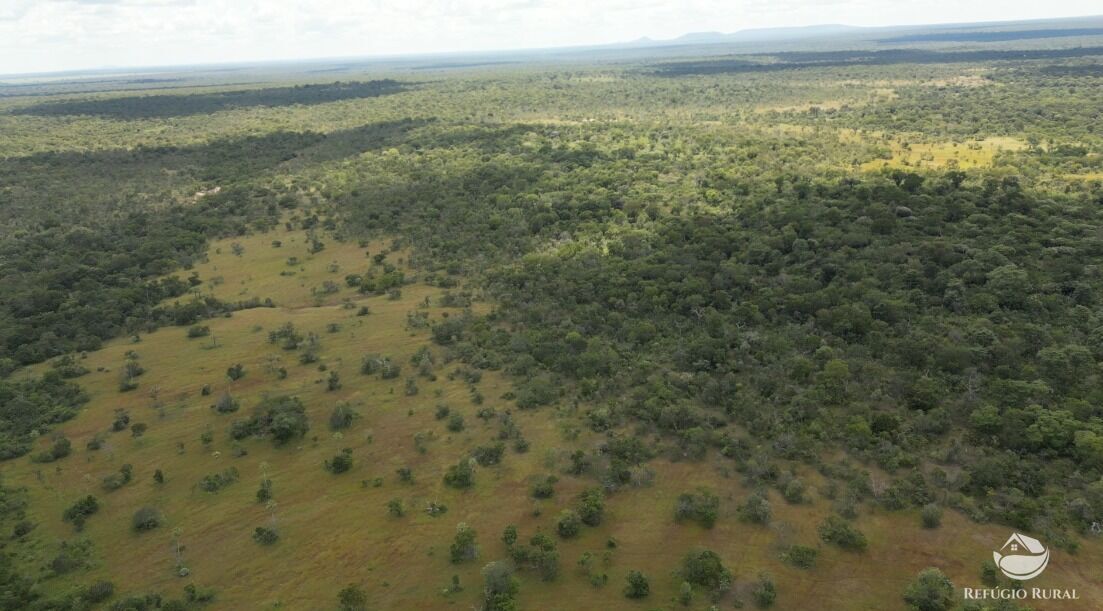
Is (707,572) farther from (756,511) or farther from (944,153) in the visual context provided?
(944,153)

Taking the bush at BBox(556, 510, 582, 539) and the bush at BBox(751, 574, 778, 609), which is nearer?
the bush at BBox(751, 574, 778, 609)

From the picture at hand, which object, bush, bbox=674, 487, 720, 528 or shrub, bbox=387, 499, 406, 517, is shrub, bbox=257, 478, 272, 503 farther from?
bush, bbox=674, 487, 720, 528

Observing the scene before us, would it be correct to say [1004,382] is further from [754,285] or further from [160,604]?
[160,604]

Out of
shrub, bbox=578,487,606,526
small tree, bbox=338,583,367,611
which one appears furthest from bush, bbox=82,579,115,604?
shrub, bbox=578,487,606,526

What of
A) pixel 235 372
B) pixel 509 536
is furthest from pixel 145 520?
pixel 509 536

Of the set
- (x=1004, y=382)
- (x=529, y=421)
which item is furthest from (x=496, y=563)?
(x=1004, y=382)

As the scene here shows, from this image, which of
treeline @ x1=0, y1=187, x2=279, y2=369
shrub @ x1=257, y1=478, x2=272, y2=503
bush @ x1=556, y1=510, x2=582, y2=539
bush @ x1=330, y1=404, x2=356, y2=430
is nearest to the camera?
bush @ x1=556, y1=510, x2=582, y2=539

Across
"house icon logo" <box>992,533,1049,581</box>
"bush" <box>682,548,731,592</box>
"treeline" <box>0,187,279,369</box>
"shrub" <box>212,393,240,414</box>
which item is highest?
"treeline" <box>0,187,279,369</box>
